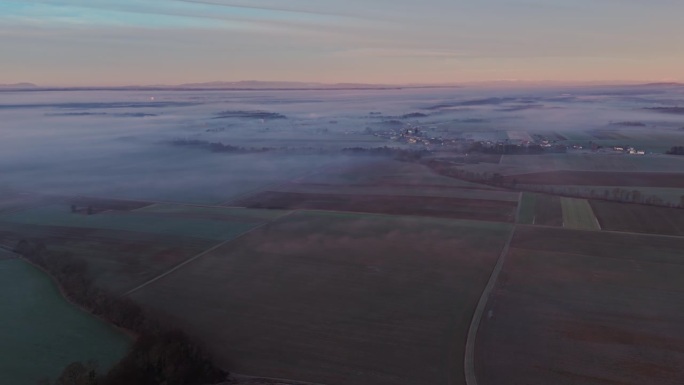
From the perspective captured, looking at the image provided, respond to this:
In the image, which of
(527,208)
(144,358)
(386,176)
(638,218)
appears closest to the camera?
(144,358)

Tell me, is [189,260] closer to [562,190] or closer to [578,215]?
[578,215]

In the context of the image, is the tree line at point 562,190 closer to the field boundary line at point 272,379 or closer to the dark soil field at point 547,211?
the dark soil field at point 547,211

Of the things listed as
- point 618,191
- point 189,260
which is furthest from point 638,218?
point 189,260

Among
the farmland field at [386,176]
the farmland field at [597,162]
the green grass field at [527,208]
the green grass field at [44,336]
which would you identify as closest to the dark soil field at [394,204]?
the green grass field at [527,208]

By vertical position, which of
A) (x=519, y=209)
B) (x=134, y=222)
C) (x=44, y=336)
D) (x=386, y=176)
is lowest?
(x=44, y=336)

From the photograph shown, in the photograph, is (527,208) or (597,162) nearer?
(527,208)

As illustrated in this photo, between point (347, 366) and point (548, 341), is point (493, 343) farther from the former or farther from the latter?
point (347, 366)

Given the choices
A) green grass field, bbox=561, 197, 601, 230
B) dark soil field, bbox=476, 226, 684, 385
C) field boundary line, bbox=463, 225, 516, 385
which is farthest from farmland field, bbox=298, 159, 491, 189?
field boundary line, bbox=463, 225, 516, 385
